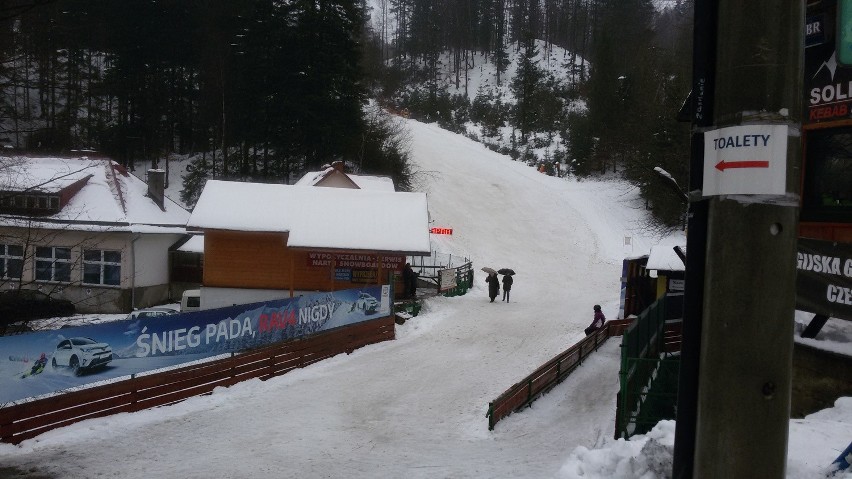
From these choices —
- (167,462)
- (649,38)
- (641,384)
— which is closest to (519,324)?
(641,384)

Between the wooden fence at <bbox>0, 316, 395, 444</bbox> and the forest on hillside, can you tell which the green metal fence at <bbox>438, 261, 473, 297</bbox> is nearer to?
the forest on hillside

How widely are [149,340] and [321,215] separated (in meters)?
13.3

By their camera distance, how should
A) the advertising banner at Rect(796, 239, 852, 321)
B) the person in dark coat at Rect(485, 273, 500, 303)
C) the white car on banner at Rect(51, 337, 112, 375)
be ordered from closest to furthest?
the advertising banner at Rect(796, 239, 852, 321) < the white car on banner at Rect(51, 337, 112, 375) < the person in dark coat at Rect(485, 273, 500, 303)

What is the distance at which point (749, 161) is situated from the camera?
9.27 ft

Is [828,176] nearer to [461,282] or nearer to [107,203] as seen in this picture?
[461,282]

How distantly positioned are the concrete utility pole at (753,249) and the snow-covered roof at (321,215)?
22.1 metres

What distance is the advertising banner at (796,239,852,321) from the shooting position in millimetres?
8656

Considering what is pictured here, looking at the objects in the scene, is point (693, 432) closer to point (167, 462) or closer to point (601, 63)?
point (167, 462)

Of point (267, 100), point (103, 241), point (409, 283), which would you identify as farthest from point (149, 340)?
point (267, 100)

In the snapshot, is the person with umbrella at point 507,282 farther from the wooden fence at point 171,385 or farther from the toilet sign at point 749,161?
the toilet sign at point 749,161

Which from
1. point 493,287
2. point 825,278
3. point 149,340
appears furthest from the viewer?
point 493,287

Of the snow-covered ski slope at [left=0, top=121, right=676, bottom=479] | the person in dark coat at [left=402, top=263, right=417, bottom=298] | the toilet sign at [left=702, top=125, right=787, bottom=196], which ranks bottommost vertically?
the snow-covered ski slope at [left=0, top=121, right=676, bottom=479]

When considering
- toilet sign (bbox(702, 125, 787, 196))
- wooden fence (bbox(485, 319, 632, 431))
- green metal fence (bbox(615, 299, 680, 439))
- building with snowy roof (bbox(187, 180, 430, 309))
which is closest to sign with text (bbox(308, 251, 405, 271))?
building with snowy roof (bbox(187, 180, 430, 309))

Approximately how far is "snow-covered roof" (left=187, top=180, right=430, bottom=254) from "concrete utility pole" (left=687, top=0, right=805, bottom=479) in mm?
22103
